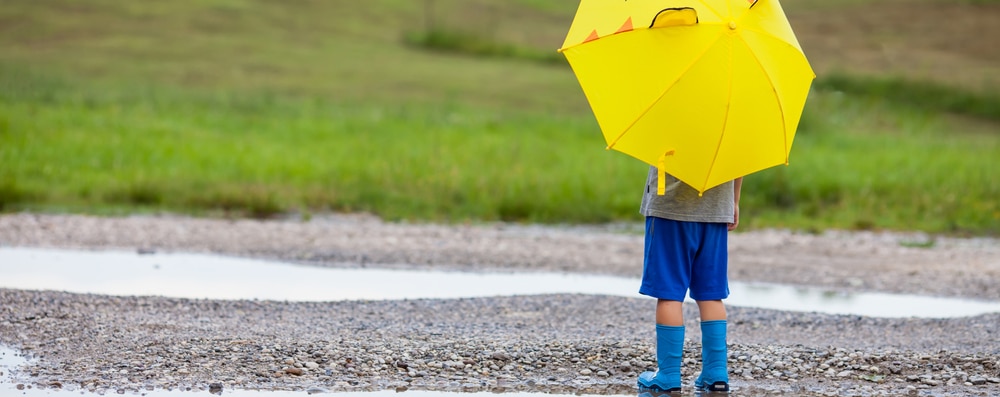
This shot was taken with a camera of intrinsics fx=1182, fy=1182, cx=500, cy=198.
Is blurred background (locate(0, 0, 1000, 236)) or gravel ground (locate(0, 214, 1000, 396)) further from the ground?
blurred background (locate(0, 0, 1000, 236))

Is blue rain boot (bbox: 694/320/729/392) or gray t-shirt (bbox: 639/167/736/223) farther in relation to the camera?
blue rain boot (bbox: 694/320/729/392)

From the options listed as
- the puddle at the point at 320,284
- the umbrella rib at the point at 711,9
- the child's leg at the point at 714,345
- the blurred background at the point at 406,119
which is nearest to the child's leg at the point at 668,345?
→ the child's leg at the point at 714,345

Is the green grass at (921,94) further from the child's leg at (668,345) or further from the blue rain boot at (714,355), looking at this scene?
the child's leg at (668,345)

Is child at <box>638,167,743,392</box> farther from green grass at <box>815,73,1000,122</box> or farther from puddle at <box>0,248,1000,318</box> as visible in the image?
green grass at <box>815,73,1000,122</box>

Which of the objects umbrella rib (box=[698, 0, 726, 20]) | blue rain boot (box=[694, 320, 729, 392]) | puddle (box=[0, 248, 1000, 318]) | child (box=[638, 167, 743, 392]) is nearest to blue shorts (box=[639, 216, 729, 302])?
child (box=[638, 167, 743, 392])

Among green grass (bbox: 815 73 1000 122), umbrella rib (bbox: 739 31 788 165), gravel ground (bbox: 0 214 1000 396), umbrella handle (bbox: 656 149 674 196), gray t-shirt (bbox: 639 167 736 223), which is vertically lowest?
gravel ground (bbox: 0 214 1000 396)

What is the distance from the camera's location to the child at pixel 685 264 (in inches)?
237

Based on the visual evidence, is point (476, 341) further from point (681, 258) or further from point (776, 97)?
point (776, 97)

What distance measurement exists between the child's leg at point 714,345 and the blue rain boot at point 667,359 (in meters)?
0.14

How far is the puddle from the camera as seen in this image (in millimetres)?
9547

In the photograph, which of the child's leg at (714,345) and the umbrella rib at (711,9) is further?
the child's leg at (714,345)

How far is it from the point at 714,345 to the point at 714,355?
0.19ft

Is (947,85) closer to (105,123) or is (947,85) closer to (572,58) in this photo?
(105,123)

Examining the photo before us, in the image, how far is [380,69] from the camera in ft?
98.2
